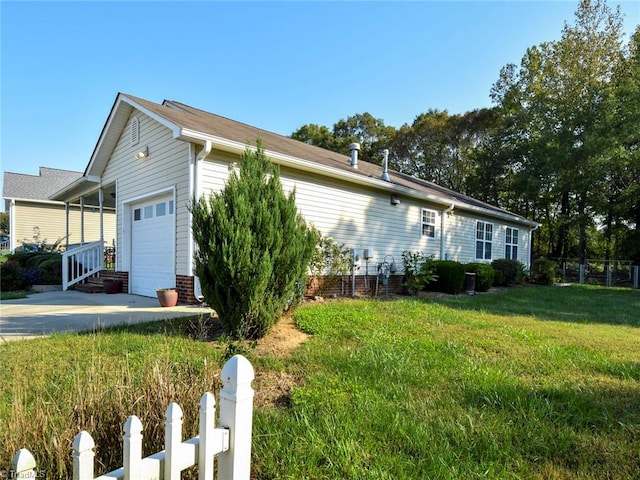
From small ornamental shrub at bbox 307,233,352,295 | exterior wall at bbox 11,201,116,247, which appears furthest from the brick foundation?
exterior wall at bbox 11,201,116,247

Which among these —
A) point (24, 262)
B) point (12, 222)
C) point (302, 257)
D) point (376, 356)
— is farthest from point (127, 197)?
point (12, 222)

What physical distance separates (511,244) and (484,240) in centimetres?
273

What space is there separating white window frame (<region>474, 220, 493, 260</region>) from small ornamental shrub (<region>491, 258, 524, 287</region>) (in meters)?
0.85

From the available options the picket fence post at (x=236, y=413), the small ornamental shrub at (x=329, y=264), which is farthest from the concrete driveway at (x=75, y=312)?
the picket fence post at (x=236, y=413)

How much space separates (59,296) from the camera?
8.73 metres

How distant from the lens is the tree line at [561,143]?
18531 mm

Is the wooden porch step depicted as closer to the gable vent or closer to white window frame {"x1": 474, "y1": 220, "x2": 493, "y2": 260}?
the gable vent

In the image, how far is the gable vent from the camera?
9.13 metres

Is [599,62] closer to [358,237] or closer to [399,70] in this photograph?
[399,70]

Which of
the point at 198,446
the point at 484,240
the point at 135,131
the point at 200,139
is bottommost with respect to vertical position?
the point at 198,446

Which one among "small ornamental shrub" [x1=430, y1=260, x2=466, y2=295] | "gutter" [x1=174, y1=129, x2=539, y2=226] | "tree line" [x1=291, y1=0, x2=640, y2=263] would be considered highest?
"tree line" [x1=291, y1=0, x2=640, y2=263]

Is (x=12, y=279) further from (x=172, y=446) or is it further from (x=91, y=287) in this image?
(x=172, y=446)

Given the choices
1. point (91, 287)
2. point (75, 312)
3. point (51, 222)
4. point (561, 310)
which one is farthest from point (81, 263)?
point (561, 310)

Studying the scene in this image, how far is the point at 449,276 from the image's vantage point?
10.3 m
